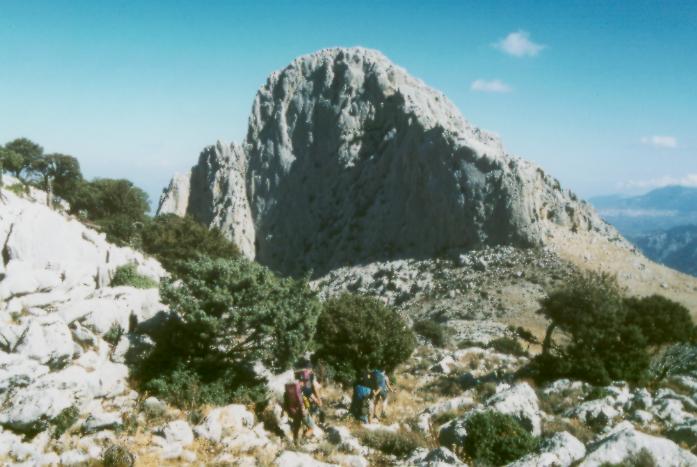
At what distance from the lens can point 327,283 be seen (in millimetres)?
76750

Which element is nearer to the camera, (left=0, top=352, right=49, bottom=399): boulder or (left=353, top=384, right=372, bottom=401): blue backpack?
(left=0, top=352, right=49, bottom=399): boulder

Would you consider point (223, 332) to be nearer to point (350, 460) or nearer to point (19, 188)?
point (350, 460)

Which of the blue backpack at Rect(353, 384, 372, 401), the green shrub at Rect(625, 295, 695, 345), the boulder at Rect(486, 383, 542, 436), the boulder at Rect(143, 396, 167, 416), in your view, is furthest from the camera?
the green shrub at Rect(625, 295, 695, 345)

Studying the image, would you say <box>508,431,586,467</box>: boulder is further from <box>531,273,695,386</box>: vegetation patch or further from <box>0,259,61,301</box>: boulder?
<box>0,259,61,301</box>: boulder

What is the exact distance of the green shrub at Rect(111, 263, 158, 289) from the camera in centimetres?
2389

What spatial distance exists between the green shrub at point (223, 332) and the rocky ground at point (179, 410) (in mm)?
803

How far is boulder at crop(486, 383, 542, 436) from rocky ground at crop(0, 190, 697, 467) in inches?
2.0

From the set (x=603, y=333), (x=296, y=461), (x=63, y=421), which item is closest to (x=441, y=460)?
(x=296, y=461)

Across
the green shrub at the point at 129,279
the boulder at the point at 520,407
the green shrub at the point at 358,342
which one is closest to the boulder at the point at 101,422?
the green shrub at the point at 358,342

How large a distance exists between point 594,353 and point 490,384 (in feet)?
18.2

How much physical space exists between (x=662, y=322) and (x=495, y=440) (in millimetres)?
22327

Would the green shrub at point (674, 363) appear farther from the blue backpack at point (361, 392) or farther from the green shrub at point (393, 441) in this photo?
the green shrub at point (393, 441)

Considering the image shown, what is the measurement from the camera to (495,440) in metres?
12.9

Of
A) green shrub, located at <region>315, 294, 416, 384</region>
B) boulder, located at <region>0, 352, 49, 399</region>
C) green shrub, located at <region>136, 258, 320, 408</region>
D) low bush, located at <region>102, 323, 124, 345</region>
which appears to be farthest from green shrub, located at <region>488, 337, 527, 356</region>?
boulder, located at <region>0, 352, 49, 399</region>
